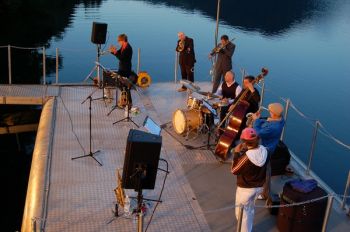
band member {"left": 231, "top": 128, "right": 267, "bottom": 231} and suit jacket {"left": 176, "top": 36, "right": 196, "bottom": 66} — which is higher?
suit jacket {"left": 176, "top": 36, "right": 196, "bottom": 66}

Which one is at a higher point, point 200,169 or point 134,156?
point 134,156

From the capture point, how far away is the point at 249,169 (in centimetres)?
633

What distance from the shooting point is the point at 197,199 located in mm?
8039

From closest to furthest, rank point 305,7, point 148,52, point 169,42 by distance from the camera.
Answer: point 148,52, point 169,42, point 305,7

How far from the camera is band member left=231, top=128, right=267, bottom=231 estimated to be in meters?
6.25

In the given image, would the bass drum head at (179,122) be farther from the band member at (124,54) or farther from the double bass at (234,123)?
Result: the band member at (124,54)

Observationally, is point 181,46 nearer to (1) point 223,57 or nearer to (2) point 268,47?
(1) point 223,57

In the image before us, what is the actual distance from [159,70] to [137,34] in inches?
344

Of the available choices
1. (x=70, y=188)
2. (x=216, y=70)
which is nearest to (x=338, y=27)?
(x=216, y=70)

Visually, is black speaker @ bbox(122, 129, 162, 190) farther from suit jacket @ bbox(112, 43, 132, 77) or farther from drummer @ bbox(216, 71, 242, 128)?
suit jacket @ bbox(112, 43, 132, 77)

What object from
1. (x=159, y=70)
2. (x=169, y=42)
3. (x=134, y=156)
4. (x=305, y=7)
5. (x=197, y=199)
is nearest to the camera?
(x=134, y=156)

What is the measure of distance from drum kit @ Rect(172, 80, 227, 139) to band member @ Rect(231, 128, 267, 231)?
3229 mm

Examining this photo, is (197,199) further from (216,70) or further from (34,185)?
(216,70)

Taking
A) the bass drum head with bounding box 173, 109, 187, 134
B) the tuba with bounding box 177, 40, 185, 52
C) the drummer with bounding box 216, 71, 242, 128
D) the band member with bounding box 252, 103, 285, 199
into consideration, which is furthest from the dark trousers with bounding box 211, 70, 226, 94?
the band member with bounding box 252, 103, 285, 199
